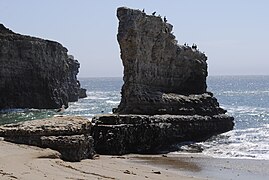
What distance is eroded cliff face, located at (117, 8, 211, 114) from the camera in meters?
42.8

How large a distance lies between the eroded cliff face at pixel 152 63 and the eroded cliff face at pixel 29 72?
36.3m

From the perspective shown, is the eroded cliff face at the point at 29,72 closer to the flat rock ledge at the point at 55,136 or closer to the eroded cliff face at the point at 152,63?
the eroded cliff face at the point at 152,63

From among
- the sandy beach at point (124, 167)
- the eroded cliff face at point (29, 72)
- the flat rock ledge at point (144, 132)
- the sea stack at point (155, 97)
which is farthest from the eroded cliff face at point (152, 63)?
the eroded cliff face at point (29, 72)

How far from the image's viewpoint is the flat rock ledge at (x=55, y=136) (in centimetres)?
2573

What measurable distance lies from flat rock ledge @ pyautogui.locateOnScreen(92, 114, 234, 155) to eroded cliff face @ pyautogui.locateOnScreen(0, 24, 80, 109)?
41.7 meters

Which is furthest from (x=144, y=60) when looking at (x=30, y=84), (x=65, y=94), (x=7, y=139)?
(x=65, y=94)

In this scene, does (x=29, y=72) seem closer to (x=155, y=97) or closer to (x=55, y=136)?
(x=155, y=97)

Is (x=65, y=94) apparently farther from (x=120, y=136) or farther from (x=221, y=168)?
(x=221, y=168)

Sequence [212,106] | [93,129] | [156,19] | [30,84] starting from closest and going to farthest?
[93,129], [156,19], [212,106], [30,84]

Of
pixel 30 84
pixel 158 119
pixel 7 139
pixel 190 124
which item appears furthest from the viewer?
pixel 30 84

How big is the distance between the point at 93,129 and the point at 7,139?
9.28 metres

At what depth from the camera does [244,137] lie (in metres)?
44.2

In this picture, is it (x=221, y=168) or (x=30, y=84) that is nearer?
(x=221, y=168)

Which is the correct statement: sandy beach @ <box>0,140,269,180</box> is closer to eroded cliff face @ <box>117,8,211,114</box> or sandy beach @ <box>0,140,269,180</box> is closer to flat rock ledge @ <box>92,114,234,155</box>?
flat rock ledge @ <box>92,114,234,155</box>
